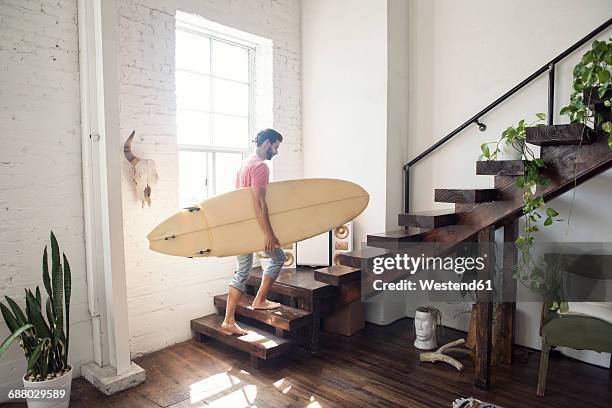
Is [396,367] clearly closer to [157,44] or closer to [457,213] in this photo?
[457,213]

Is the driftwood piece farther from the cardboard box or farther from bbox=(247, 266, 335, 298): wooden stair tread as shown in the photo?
bbox=(247, 266, 335, 298): wooden stair tread

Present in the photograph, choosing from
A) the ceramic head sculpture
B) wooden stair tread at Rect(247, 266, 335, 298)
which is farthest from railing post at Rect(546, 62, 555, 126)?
wooden stair tread at Rect(247, 266, 335, 298)

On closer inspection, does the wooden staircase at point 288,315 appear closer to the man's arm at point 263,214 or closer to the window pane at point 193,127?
the man's arm at point 263,214

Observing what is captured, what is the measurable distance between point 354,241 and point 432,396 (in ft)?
5.18

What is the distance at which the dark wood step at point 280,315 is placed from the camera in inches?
118

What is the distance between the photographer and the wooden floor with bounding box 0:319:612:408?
246 cm

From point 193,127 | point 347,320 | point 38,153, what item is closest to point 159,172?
point 193,127

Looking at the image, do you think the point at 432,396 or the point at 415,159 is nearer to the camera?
the point at 432,396

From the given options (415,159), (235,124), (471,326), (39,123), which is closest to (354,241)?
(415,159)

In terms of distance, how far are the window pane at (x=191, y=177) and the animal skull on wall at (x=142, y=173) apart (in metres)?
0.34

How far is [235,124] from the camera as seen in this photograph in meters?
3.80

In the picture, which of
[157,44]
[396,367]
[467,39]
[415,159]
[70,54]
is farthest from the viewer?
[415,159]

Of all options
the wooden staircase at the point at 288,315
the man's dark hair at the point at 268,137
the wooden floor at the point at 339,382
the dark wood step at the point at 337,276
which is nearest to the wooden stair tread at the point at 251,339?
the wooden staircase at the point at 288,315

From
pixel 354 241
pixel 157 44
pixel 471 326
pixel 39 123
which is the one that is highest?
pixel 157 44
